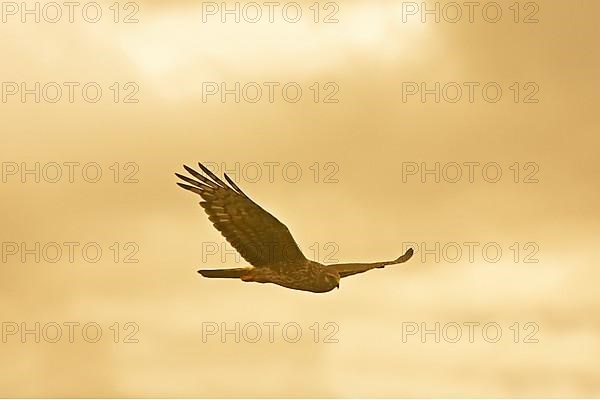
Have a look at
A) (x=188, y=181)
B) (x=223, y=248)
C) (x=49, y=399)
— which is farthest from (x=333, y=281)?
(x=49, y=399)

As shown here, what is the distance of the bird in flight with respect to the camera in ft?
28.1

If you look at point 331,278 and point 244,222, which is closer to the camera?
point 244,222

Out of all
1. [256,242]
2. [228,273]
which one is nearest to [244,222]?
[256,242]

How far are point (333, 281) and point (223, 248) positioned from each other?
2275 mm

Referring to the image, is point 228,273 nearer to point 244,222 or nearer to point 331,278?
point 244,222

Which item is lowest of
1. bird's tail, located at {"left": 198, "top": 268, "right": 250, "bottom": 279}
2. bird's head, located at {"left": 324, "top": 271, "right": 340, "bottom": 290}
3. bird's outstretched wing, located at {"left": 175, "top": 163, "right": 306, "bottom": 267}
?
bird's head, located at {"left": 324, "top": 271, "right": 340, "bottom": 290}

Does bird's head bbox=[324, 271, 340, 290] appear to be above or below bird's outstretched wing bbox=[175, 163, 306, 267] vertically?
below

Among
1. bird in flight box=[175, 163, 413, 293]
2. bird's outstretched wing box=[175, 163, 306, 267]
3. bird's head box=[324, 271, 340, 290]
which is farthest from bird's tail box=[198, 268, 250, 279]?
bird's head box=[324, 271, 340, 290]

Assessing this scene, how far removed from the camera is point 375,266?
30.6 feet

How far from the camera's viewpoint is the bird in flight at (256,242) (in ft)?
28.1

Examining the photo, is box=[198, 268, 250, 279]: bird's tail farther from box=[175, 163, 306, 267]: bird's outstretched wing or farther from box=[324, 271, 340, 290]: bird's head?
box=[324, 271, 340, 290]: bird's head

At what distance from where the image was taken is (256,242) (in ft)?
29.0

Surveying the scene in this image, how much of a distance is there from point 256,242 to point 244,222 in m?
0.24

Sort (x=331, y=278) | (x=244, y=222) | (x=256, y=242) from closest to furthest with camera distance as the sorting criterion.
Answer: (x=244, y=222), (x=256, y=242), (x=331, y=278)
